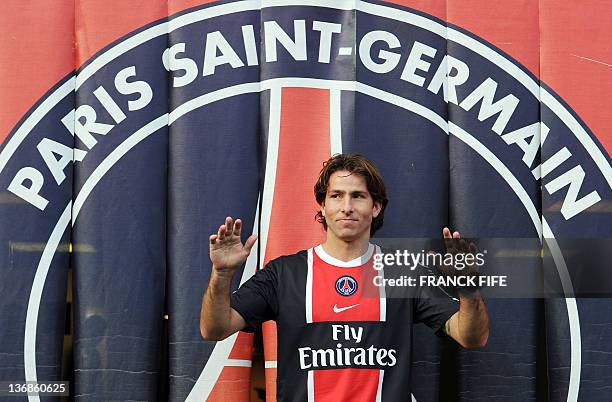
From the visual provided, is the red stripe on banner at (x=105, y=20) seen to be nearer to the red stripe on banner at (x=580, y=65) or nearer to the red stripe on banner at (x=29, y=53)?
the red stripe on banner at (x=29, y=53)

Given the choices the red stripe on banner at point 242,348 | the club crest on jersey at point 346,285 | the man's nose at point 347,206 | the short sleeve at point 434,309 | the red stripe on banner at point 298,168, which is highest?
the red stripe on banner at point 298,168

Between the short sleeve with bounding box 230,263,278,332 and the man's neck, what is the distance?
17 centimetres

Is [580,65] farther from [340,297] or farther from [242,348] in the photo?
[242,348]

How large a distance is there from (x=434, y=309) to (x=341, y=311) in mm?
250

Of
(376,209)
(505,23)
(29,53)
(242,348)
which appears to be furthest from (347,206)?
(29,53)

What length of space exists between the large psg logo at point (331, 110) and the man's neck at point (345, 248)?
298 millimetres

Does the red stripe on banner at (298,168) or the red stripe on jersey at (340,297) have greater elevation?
the red stripe on banner at (298,168)

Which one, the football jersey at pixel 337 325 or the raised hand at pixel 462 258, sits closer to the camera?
the raised hand at pixel 462 258

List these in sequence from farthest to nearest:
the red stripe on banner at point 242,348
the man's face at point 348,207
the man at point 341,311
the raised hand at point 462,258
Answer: the red stripe on banner at point 242,348, the man's face at point 348,207, the man at point 341,311, the raised hand at point 462,258

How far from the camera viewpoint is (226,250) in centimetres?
213

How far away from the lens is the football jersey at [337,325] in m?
2.25

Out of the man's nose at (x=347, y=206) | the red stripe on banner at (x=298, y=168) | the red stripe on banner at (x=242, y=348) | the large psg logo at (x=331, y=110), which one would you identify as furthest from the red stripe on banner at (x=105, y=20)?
the red stripe on banner at (x=242, y=348)

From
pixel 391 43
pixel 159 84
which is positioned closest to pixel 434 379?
pixel 391 43

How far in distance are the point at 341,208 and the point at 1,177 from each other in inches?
41.4
